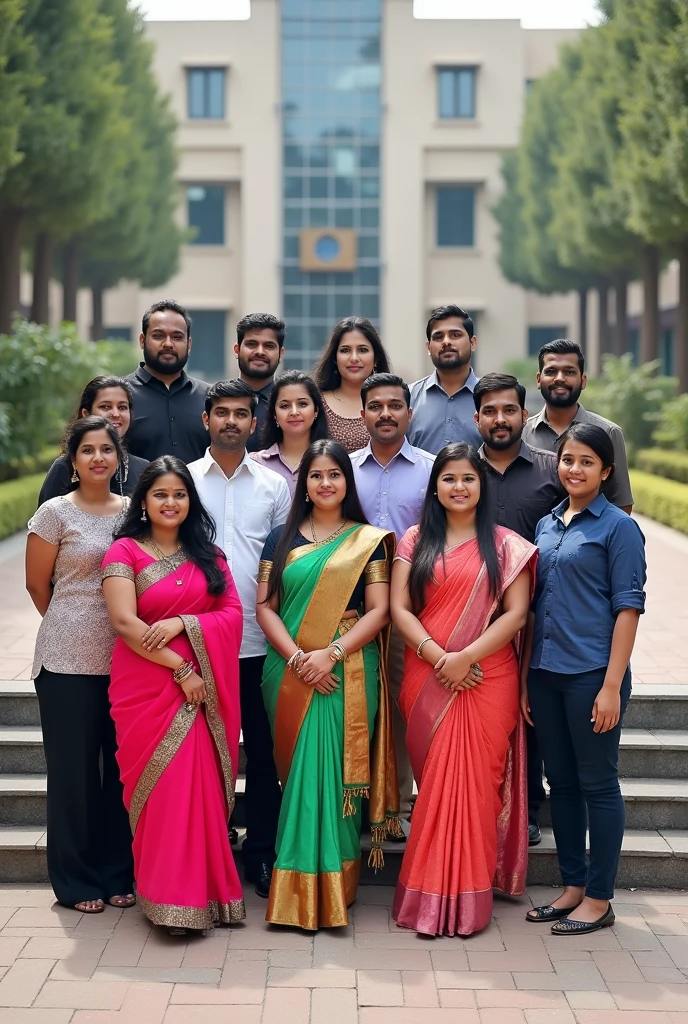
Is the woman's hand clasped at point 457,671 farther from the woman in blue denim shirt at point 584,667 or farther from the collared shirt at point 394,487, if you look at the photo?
the collared shirt at point 394,487

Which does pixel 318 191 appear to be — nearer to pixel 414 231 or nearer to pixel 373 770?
pixel 414 231

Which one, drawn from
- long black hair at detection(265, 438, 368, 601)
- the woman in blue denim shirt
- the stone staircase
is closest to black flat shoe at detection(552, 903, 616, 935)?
the woman in blue denim shirt

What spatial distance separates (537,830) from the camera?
466cm

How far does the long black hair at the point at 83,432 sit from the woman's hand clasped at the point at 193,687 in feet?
2.80

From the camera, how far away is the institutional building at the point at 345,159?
32.8 m

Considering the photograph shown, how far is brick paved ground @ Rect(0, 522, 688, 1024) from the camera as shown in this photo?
356cm

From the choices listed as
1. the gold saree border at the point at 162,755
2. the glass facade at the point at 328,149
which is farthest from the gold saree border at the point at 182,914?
the glass facade at the point at 328,149

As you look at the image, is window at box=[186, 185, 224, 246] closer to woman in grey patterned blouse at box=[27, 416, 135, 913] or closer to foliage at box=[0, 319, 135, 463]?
foliage at box=[0, 319, 135, 463]

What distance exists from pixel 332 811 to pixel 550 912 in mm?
850

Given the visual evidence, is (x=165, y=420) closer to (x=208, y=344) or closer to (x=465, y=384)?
(x=465, y=384)

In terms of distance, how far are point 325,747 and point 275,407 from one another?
1.40 meters

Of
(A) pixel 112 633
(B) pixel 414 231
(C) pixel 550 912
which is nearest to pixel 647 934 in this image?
(C) pixel 550 912

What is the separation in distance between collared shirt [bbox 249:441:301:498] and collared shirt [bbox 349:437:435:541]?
254 mm

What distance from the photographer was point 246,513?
4535 millimetres
